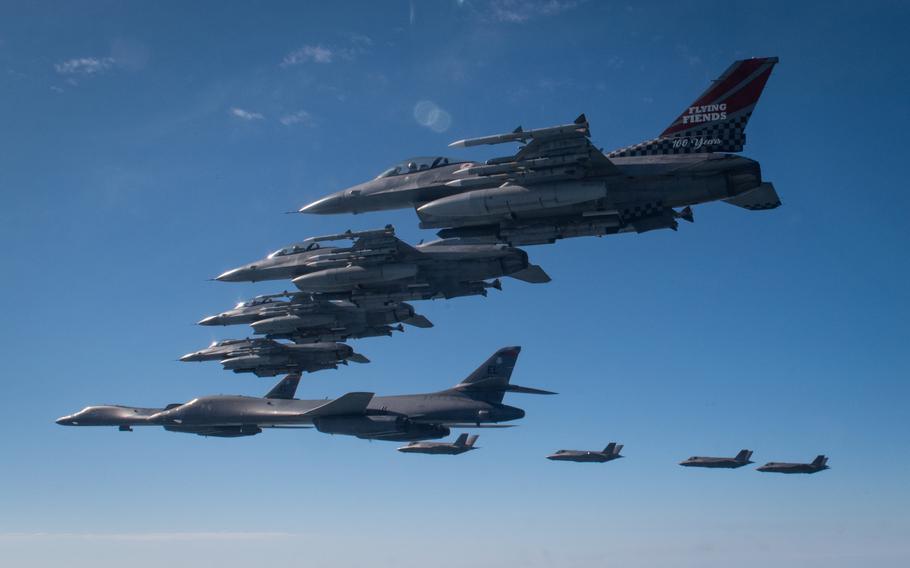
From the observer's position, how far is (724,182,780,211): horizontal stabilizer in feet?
90.8

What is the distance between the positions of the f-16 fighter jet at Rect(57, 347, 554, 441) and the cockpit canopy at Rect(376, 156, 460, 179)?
48.6 ft

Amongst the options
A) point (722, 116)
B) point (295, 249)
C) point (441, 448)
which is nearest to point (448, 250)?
point (295, 249)

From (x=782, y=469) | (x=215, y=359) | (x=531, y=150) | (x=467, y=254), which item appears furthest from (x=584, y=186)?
(x=782, y=469)

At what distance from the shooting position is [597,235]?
29.6m

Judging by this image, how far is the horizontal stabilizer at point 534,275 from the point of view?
38.5m

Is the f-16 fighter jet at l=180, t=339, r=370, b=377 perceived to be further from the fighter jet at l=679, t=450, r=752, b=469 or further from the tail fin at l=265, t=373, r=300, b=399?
the fighter jet at l=679, t=450, r=752, b=469

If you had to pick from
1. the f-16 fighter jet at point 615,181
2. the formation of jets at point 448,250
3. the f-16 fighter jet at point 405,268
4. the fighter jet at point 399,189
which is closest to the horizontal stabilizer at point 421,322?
the formation of jets at point 448,250

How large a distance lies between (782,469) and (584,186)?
5922 centimetres

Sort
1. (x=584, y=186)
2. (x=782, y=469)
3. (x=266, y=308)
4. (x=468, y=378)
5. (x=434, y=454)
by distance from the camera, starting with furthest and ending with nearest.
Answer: (x=782, y=469) < (x=434, y=454) < (x=468, y=378) < (x=266, y=308) < (x=584, y=186)

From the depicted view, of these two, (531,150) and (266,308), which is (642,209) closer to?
(531,150)

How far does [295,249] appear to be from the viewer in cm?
4050

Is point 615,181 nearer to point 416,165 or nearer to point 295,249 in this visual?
point 416,165

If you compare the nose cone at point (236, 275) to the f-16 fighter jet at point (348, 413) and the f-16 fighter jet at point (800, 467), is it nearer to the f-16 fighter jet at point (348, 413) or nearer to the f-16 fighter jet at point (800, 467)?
the f-16 fighter jet at point (348, 413)

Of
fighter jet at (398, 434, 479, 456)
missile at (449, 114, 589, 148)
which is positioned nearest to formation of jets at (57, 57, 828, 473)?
missile at (449, 114, 589, 148)
